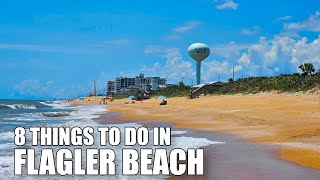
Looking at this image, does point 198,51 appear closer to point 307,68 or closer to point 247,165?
point 307,68

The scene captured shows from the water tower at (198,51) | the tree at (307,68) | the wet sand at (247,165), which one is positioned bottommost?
the wet sand at (247,165)

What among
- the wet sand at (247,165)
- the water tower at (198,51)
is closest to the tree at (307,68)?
the water tower at (198,51)

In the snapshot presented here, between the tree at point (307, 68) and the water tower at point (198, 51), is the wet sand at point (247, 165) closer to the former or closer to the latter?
the tree at point (307, 68)

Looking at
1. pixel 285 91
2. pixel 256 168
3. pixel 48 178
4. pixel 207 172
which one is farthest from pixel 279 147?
pixel 285 91

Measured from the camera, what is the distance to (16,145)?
15.4 meters

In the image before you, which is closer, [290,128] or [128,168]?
[128,168]

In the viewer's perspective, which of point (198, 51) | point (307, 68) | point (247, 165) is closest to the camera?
point (247, 165)

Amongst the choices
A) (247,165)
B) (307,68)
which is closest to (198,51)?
(307,68)

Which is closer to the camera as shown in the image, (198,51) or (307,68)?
(307,68)

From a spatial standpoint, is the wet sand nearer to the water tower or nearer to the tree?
the tree

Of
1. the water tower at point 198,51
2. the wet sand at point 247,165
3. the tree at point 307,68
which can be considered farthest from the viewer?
the water tower at point 198,51

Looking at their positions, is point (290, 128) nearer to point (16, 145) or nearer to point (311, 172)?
point (311, 172)

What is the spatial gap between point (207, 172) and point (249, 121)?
1486 centimetres

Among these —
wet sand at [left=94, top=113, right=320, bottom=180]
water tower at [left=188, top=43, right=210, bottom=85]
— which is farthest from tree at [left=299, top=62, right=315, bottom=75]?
wet sand at [left=94, top=113, right=320, bottom=180]
